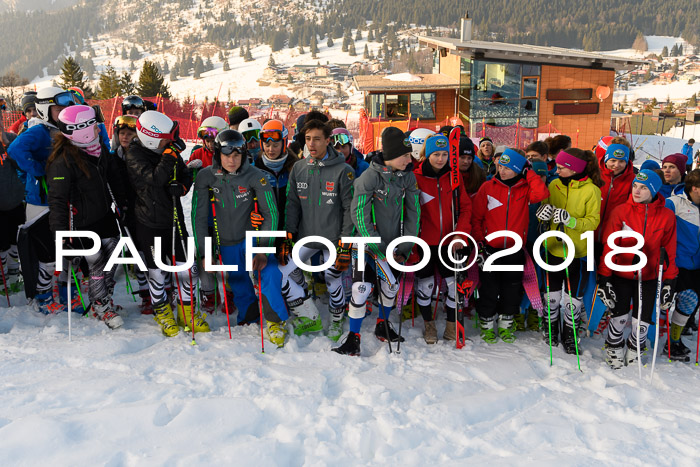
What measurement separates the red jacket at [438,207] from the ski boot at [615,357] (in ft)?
5.09

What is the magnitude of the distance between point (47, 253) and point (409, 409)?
3.77 m

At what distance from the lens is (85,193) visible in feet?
14.7

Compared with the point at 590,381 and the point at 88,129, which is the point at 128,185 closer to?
the point at 88,129

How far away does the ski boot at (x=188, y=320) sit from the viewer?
468 centimetres

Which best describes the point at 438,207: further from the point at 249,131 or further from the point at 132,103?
the point at 132,103

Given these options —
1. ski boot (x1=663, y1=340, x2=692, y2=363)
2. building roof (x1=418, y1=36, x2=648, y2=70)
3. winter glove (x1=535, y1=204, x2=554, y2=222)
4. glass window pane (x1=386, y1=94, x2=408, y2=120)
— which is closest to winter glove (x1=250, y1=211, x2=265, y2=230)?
winter glove (x1=535, y1=204, x2=554, y2=222)

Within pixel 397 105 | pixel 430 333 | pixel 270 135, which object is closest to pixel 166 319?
pixel 270 135

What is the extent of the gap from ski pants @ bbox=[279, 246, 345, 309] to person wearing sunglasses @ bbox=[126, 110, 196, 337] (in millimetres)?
856

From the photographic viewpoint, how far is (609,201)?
484cm

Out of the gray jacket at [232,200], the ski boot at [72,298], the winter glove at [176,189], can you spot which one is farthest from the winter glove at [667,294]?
the ski boot at [72,298]

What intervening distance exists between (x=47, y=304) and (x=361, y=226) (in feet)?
10.6

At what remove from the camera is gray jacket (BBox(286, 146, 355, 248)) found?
14.5 ft

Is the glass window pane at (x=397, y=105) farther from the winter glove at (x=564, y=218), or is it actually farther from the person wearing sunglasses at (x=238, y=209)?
the winter glove at (x=564, y=218)

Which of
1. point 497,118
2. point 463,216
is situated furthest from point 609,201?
point 497,118
